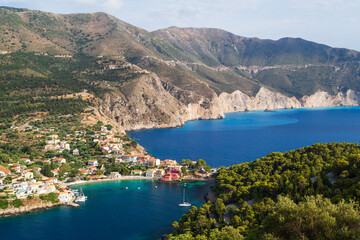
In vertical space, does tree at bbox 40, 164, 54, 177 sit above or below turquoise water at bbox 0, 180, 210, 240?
above

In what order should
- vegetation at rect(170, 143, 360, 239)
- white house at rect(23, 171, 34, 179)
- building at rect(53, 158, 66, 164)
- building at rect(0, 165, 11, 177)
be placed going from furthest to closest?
building at rect(53, 158, 66, 164) < white house at rect(23, 171, 34, 179) < building at rect(0, 165, 11, 177) < vegetation at rect(170, 143, 360, 239)

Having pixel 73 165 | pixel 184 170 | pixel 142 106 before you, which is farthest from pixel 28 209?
pixel 142 106

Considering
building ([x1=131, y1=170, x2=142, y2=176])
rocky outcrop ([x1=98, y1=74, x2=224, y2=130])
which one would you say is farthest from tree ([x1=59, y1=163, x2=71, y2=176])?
rocky outcrop ([x1=98, y1=74, x2=224, y2=130])

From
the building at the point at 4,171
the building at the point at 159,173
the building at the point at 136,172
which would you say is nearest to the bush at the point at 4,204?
the building at the point at 4,171

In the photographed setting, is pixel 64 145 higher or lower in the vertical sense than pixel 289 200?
lower

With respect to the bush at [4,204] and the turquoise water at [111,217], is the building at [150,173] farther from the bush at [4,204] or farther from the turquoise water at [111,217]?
the bush at [4,204]

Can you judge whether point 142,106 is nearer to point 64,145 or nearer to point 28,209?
point 64,145

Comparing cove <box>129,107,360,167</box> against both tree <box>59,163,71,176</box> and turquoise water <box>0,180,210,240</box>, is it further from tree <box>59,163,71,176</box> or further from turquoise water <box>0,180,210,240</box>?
tree <box>59,163,71,176</box>
